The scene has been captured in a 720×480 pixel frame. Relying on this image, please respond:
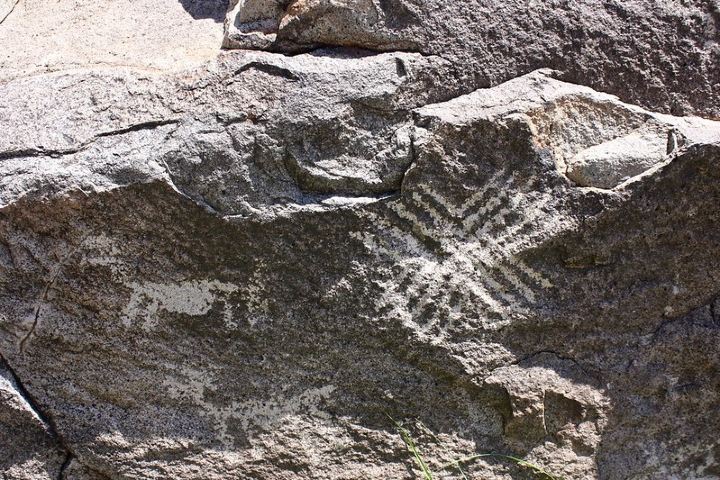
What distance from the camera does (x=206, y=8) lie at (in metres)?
1.44

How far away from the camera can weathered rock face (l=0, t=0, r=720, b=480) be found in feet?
3.80

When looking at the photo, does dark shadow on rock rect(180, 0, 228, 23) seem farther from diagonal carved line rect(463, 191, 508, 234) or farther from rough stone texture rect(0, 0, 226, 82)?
diagonal carved line rect(463, 191, 508, 234)

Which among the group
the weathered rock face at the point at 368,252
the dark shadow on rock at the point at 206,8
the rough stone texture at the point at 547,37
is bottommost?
the weathered rock face at the point at 368,252

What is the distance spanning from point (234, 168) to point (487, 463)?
587 mm

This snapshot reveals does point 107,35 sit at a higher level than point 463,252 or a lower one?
higher

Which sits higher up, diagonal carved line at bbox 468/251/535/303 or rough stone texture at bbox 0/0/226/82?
rough stone texture at bbox 0/0/226/82

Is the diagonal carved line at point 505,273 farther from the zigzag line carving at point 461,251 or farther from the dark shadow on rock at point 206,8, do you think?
the dark shadow on rock at point 206,8

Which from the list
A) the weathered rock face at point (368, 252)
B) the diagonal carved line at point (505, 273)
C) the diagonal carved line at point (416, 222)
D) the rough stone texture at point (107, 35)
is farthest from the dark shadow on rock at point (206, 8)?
the diagonal carved line at point (505, 273)

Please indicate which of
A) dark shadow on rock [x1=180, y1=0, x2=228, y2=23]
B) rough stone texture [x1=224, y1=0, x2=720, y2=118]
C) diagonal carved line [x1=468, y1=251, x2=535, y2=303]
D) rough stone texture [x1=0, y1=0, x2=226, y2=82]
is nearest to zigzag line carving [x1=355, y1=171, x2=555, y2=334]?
diagonal carved line [x1=468, y1=251, x2=535, y2=303]

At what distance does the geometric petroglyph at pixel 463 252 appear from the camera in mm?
1183

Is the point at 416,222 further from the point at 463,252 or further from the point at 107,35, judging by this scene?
the point at 107,35

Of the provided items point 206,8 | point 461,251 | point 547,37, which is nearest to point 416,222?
point 461,251

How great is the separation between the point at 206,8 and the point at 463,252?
0.64 m

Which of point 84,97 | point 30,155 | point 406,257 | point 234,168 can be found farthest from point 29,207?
point 406,257
